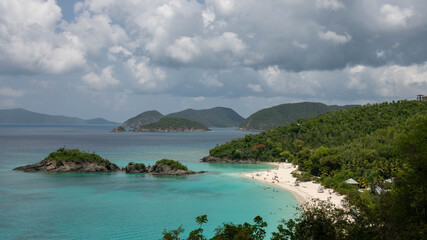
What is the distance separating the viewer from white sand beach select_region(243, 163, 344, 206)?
4694 cm

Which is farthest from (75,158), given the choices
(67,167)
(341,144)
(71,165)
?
(341,144)

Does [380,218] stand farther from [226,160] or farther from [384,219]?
[226,160]

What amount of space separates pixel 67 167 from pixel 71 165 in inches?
39.4

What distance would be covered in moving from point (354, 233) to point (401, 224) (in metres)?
3.96

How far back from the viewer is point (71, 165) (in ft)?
250

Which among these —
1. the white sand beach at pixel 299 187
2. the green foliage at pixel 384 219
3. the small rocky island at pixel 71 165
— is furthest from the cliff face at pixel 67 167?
the green foliage at pixel 384 219

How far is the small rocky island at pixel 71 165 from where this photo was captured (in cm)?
7506

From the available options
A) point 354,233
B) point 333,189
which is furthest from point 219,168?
point 354,233

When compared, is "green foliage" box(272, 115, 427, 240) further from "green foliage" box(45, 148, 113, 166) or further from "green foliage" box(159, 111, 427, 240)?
"green foliage" box(45, 148, 113, 166)

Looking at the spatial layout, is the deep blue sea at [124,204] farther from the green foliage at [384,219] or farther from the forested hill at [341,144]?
the green foliage at [384,219]

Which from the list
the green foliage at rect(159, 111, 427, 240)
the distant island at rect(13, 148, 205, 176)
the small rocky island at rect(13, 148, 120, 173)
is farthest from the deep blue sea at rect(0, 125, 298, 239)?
the green foliage at rect(159, 111, 427, 240)

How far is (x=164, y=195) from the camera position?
5316 cm

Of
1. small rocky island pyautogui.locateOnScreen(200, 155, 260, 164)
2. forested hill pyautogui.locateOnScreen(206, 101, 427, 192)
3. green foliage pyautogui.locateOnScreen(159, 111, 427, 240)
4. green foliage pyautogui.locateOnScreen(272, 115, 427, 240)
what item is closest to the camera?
green foliage pyautogui.locateOnScreen(272, 115, 427, 240)

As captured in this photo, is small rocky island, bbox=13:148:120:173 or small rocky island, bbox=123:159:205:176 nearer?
small rocky island, bbox=123:159:205:176
